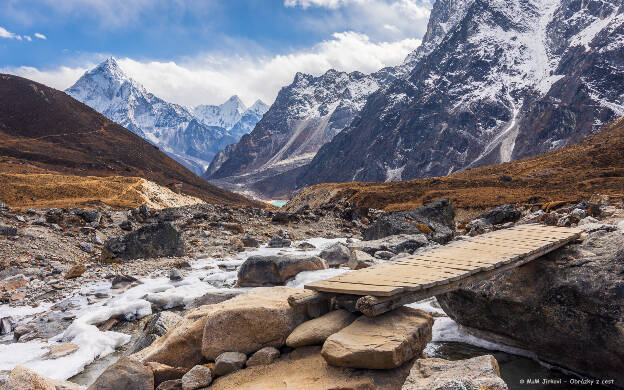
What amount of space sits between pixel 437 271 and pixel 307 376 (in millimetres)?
3185

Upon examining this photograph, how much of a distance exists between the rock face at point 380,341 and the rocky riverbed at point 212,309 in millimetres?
33

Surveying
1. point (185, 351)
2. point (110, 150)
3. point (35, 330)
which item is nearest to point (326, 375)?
point (185, 351)

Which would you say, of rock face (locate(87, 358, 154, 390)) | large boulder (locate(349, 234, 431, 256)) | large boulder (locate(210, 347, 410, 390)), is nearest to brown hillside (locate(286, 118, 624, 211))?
large boulder (locate(349, 234, 431, 256))

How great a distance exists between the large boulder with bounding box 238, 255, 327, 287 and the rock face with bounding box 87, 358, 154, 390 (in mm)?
6834

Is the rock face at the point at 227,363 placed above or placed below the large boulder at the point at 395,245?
below

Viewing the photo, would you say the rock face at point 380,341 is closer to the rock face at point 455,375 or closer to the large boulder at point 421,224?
the rock face at point 455,375

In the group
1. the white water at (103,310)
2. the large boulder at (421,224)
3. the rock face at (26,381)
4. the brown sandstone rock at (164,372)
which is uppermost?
the large boulder at (421,224)

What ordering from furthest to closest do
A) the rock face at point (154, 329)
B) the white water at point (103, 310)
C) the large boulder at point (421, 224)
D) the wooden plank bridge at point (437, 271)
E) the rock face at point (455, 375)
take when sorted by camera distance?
the large boulder at point (421, 224) < the white water at point (103, 310) < the rock face at point (154, 329) < the wooden plank bridge at point (437, 271) < the rock face at point (455, 375)

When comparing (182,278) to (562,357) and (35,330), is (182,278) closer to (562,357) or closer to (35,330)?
(35,330)

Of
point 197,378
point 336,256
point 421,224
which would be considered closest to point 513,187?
point 421,224

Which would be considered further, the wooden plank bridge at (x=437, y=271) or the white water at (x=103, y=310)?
the white water at (x=103, y=310)

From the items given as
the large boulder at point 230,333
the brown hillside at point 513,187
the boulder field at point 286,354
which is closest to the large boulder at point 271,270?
the boulder field at point 286,354

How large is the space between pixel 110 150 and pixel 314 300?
110 meters

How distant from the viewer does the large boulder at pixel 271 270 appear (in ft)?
43.1
